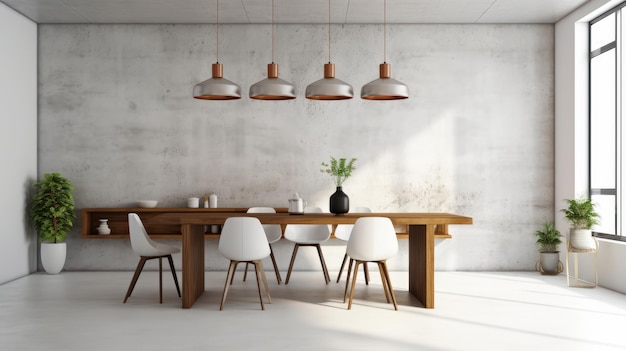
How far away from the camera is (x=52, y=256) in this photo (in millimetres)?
6875

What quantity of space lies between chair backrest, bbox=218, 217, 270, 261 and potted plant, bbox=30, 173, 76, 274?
2995mm

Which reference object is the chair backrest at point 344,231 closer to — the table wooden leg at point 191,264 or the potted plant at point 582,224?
the table wooden leg at point 191,264

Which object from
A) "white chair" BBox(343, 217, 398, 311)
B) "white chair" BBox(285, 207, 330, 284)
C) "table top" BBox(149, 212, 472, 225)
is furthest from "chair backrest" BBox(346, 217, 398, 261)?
"white chair" BBox(285, 207, 330, 284)

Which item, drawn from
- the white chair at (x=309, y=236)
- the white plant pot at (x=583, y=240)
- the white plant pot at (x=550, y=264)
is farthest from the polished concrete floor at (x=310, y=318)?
the white plant pot at (x=550, y=264)

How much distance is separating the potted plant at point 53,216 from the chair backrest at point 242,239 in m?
3.00

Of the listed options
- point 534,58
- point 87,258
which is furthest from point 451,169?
point 87,258

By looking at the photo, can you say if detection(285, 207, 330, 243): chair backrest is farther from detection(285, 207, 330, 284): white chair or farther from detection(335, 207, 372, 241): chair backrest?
detection(335, 207, 372, 241): chair backrest

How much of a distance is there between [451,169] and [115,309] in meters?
4.45

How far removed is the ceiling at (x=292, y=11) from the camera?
648cm

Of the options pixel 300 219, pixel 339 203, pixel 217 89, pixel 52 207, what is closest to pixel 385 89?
pixel 339 203

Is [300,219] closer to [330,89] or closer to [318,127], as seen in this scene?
[330,89]

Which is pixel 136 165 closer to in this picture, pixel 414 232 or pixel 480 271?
pixel 414 232

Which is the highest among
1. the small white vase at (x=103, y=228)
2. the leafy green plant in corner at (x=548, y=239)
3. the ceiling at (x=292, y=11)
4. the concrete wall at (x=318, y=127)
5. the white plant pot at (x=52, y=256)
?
the ceiling at (x=292, y=11)

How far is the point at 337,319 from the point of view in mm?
4508
